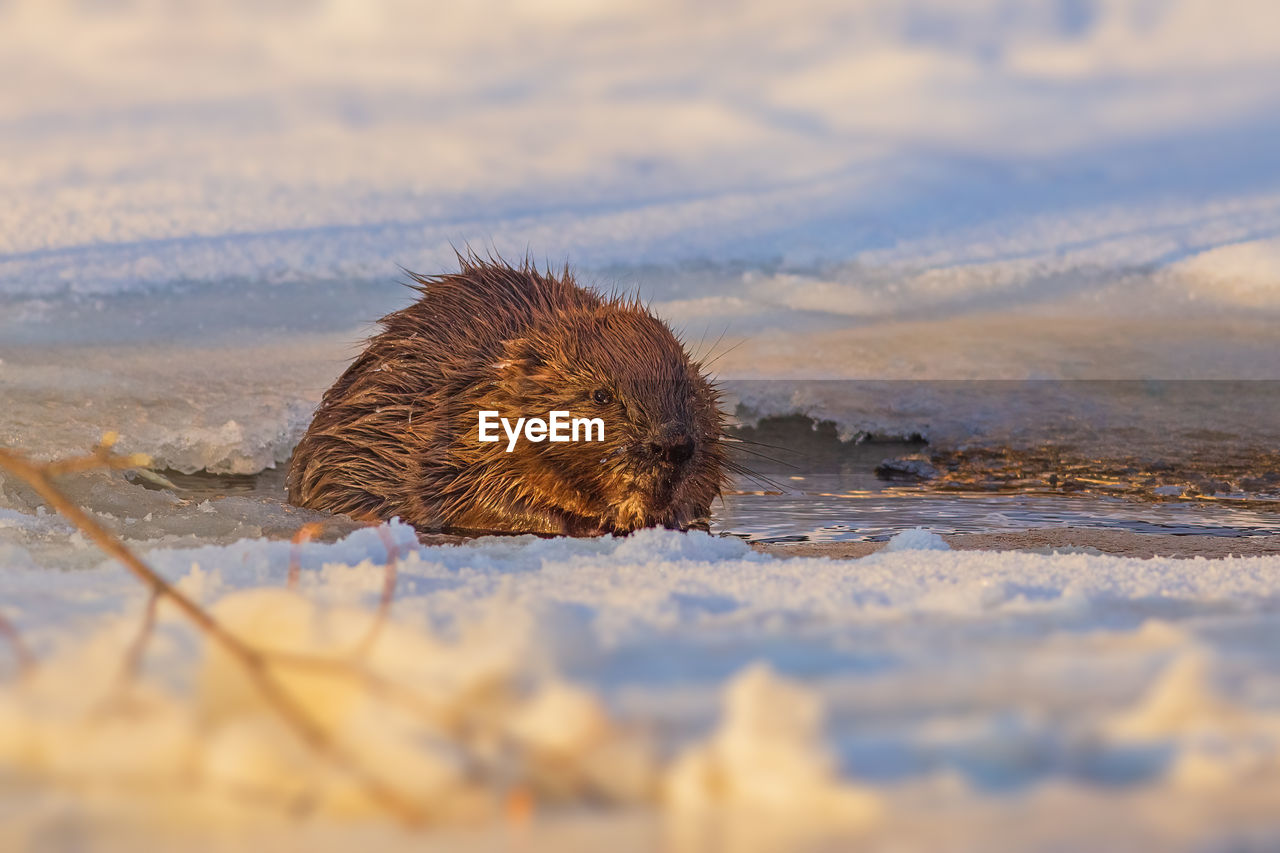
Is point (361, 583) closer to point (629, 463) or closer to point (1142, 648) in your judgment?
point (1142, 648)

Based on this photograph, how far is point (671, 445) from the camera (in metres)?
5.62

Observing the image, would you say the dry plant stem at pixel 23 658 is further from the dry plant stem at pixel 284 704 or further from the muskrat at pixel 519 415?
the muskrat at pixel 519 415

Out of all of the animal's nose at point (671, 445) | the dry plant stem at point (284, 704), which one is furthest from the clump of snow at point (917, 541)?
the dry plant stem at point (284, 704)

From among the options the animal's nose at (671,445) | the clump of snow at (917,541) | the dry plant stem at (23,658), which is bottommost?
the clump of snow at (917,541)

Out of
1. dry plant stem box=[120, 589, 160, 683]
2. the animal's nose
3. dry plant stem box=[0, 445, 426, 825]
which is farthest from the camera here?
the animal's nose

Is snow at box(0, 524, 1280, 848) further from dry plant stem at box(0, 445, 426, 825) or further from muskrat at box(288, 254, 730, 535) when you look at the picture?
muskrat at box(288, 254, 730, 535)

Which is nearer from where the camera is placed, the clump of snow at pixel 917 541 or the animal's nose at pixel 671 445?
the clump of snow at pixel 917 541

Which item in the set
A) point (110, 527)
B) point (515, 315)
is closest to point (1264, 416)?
point (515, 315)

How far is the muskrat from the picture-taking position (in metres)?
5.73

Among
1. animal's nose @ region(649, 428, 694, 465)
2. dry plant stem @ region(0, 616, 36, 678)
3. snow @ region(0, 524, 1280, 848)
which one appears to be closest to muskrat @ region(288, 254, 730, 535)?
animal's nose @ region(649, 428, 694, 465)

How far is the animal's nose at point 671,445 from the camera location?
5.62m

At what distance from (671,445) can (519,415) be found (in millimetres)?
747

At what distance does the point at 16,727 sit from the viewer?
165 centimetres

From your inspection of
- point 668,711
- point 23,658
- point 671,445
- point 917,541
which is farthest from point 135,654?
point 671,445
